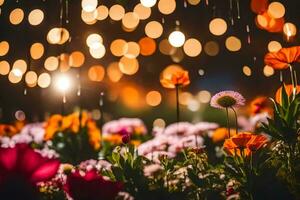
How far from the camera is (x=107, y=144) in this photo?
395cm

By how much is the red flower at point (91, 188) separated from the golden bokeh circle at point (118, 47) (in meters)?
5.16

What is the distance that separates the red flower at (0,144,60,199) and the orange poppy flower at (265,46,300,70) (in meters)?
1.33

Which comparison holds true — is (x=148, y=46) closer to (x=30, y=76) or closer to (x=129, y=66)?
(x=129, y=66)

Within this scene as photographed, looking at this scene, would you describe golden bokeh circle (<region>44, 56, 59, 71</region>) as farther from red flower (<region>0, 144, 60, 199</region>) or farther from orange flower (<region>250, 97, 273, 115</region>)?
red flower (<region>0, 144, 60, 199</region>)

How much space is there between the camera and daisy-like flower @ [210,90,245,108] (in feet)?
7.70

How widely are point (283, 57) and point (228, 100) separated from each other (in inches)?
13.1

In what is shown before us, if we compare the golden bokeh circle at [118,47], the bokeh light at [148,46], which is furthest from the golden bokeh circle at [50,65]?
the bokeh light at [148,46]

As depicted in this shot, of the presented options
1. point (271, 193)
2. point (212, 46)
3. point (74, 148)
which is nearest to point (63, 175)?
point (271, 193)

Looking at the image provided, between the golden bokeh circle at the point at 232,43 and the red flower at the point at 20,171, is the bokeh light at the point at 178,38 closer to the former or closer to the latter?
the golden bokeh circle at the point at 232,43

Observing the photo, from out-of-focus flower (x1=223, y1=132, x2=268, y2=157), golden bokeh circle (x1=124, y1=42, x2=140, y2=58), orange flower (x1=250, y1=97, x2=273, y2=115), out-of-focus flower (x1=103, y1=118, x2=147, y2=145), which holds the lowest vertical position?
out-of-focus flower (x1=103, y1=118, x2=147, y2=145)

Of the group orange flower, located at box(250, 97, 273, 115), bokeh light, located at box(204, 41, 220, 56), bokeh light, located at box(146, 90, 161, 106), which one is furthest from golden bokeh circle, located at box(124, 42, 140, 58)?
orange flower, located at box(250, 97, 273, 115)

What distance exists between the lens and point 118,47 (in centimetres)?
741

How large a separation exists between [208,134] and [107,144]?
0.83 m

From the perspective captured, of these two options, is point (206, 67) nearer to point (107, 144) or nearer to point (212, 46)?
point (212, 46)
